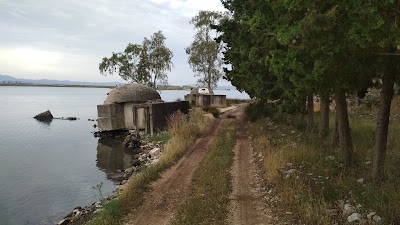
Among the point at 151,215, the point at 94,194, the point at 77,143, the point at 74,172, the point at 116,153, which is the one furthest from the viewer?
the point at 77,143

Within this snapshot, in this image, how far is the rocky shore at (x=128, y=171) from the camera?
1336 centimetres

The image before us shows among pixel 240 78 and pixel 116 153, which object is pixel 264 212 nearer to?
pixel 240 78

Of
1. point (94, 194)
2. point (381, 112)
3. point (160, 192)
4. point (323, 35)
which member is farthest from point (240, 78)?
point (323, 35)

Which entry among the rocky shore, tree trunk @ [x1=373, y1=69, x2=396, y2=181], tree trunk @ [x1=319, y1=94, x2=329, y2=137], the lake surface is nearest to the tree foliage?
tree trunk @ [x1=373, y1=69, x2=396, y2=181]

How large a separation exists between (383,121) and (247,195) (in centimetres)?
444

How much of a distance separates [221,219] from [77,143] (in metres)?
29.9

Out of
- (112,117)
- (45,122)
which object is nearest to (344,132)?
(112,117)

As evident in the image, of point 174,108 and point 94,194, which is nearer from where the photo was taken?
point 94,194

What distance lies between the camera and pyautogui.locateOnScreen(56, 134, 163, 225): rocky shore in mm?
13356

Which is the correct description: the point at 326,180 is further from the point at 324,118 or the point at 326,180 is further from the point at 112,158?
the point at 112,158

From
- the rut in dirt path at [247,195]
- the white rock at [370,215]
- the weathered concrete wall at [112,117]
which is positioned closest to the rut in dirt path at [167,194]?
the rut in dirt path at [247,195]

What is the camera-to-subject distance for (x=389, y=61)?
823 cm

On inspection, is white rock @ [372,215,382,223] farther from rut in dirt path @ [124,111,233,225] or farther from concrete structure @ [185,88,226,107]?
Result: concrete structure @ [185,88,226,107]

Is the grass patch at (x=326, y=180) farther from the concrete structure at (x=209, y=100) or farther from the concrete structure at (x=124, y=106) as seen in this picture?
the concrete structure at (x=209, y=100)
